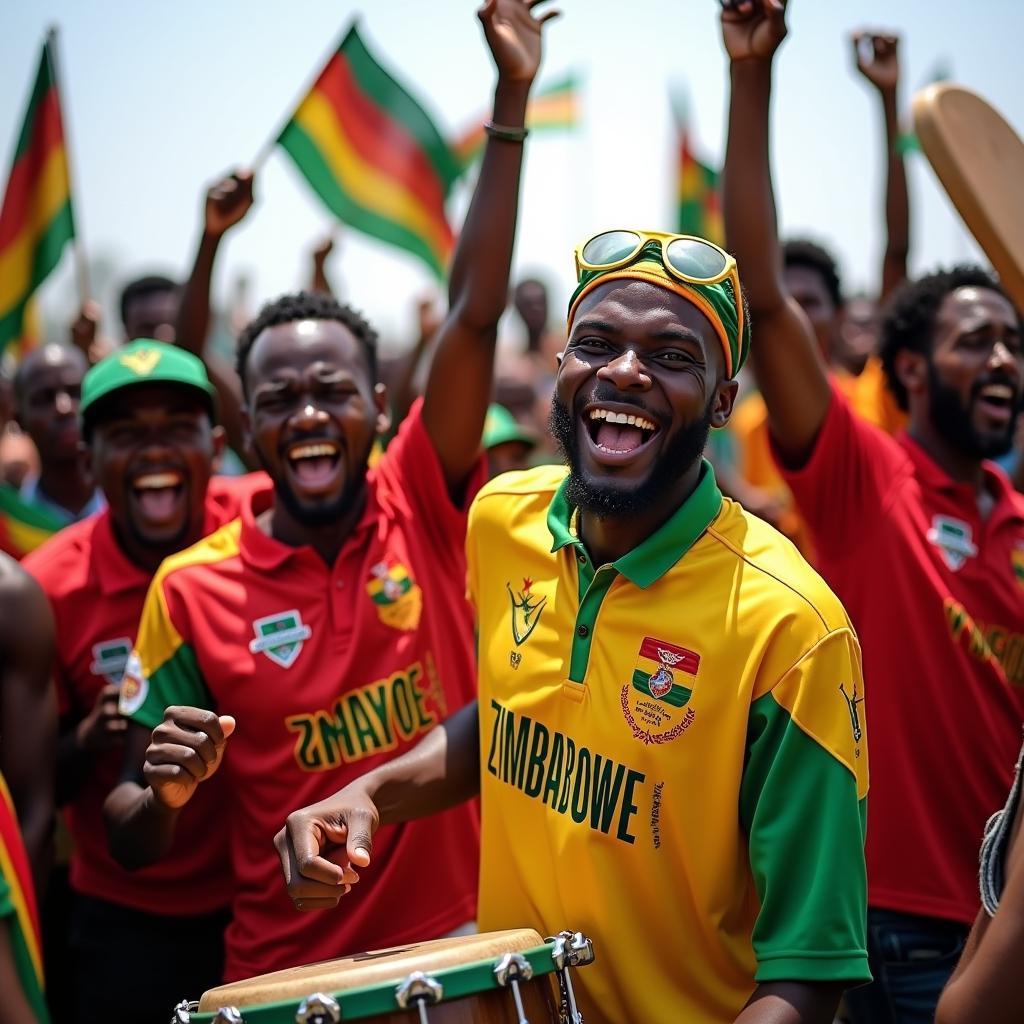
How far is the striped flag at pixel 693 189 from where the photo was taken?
10445 millimetres

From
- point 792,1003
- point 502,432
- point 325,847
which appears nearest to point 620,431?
point 325,847

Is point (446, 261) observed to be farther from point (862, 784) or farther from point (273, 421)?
point (862, 784)

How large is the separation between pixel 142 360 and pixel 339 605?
4.71 feet

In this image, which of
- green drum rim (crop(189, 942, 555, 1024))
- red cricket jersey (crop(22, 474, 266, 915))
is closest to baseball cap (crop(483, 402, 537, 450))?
red cricket jersey (crop(22, 474, 266, 915))

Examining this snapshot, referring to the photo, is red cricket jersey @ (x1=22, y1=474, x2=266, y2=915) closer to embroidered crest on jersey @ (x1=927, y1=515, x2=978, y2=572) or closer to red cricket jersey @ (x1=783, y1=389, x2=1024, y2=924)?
red cricket jersey @ (x1=783, y1=389, x2=1024, y2=924)

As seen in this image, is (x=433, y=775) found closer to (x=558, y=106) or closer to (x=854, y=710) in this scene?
(x=854, y=710)

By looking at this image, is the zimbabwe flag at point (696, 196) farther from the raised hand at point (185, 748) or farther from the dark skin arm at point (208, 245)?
the raised hand at point (185, 748)

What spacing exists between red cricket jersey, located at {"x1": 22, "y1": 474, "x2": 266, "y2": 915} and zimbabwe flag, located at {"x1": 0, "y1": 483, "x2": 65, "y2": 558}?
59.5 inches

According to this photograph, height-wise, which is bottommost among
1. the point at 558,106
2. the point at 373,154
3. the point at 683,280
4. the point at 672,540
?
the point at 672,540

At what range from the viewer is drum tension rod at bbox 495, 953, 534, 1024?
2422mm

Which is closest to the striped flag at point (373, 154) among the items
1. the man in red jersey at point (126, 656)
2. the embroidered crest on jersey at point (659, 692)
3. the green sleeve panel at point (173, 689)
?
the man in red jersey at point (126, 656)

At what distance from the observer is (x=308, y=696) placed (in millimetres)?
3912

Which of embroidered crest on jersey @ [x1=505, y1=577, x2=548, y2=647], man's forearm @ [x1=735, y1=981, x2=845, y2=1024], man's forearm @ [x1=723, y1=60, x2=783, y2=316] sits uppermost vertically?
man's forearm @ [x1=723, y1=60, x2=783, y2=316]

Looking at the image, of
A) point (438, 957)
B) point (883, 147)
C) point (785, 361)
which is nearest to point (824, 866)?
point (438, 957)
